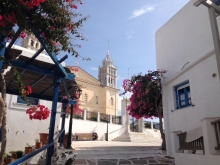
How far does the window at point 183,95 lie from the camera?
7102mm

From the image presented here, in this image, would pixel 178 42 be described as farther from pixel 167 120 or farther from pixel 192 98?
pixel 167 120

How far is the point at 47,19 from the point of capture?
3.41m

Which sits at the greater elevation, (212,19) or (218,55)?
(212,19)

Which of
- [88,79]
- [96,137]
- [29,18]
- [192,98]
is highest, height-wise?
[88,79]

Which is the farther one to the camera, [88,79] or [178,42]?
[88,79]

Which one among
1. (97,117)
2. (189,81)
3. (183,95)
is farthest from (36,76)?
(97,117)

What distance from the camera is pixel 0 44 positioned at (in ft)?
10.4

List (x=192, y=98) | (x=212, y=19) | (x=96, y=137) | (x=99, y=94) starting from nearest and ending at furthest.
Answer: (x=212, y=19), (x=192, y=98), (x=96, y=137), (x=99, y=94)

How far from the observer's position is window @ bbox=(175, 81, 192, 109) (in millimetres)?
7102

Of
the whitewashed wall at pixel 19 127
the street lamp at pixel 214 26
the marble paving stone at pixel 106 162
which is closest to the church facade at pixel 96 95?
the whitewashed wall at pixel 19 127

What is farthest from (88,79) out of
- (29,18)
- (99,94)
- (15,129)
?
(29,18)

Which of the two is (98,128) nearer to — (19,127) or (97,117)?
(97,117)

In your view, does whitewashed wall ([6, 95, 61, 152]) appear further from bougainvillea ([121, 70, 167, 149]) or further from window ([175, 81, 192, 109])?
window ([175, 81, 192, 109])

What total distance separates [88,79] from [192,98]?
3662cm
